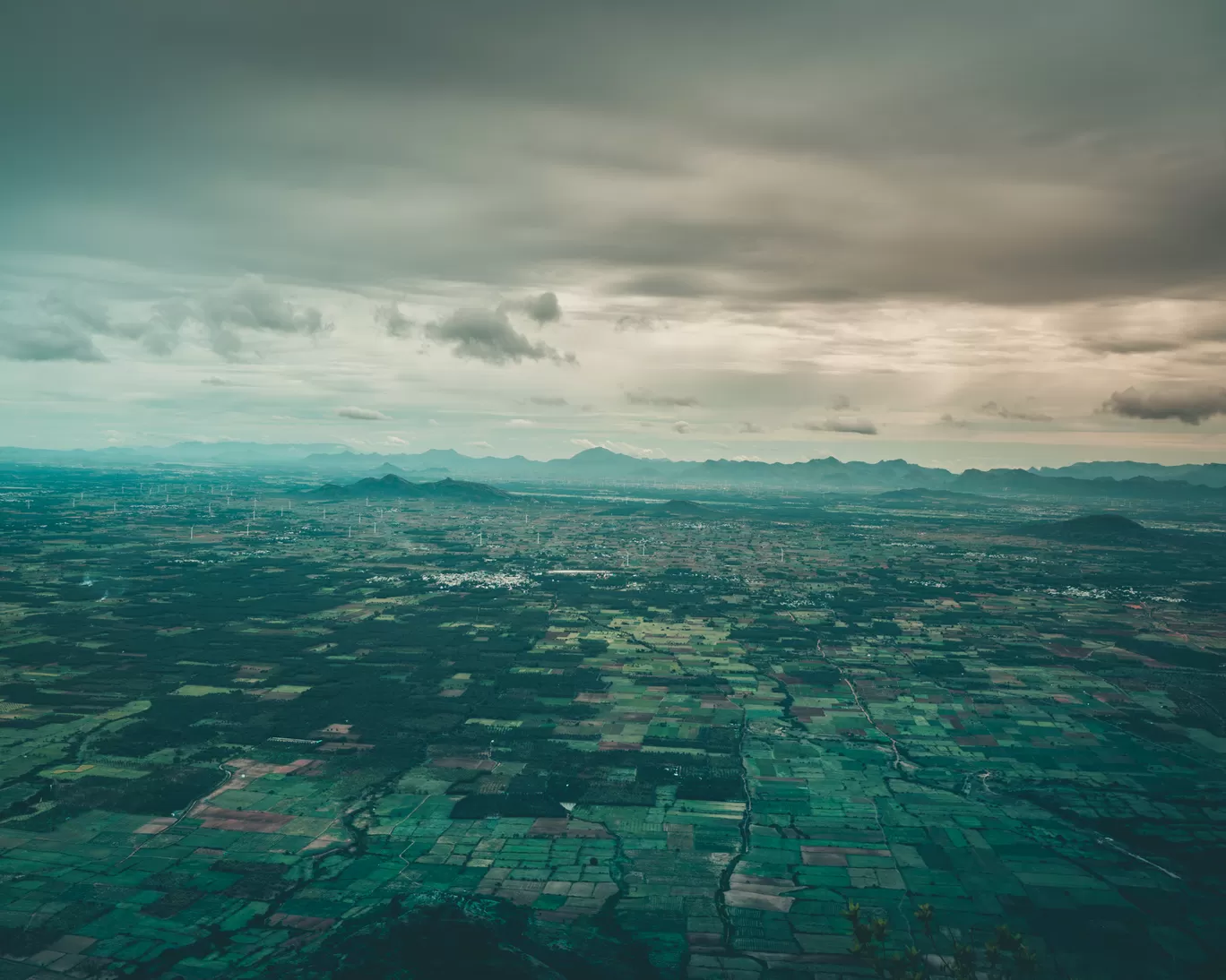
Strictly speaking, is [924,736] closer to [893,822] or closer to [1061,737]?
[1061,737]

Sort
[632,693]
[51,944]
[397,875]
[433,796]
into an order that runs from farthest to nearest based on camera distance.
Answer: [632,693] < [433,796] < [397,875] < [51,944]

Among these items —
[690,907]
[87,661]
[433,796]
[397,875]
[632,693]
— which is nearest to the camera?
[690,907]

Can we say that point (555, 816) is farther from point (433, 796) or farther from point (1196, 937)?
point (1196, 937)


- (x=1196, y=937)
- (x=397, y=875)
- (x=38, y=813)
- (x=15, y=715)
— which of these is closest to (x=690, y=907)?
(x=397, y=875)

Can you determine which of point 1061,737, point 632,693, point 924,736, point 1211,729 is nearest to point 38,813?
point 632,693

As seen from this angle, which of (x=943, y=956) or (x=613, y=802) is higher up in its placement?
(x=613, y=802)

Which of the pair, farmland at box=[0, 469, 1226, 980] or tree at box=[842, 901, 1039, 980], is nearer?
tree at box=[842, 901, 1039, 980]

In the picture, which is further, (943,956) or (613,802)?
(613,802)

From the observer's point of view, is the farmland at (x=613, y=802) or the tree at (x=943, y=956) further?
the farmland at (x=613, y=802)

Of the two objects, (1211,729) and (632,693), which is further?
(632,693)
